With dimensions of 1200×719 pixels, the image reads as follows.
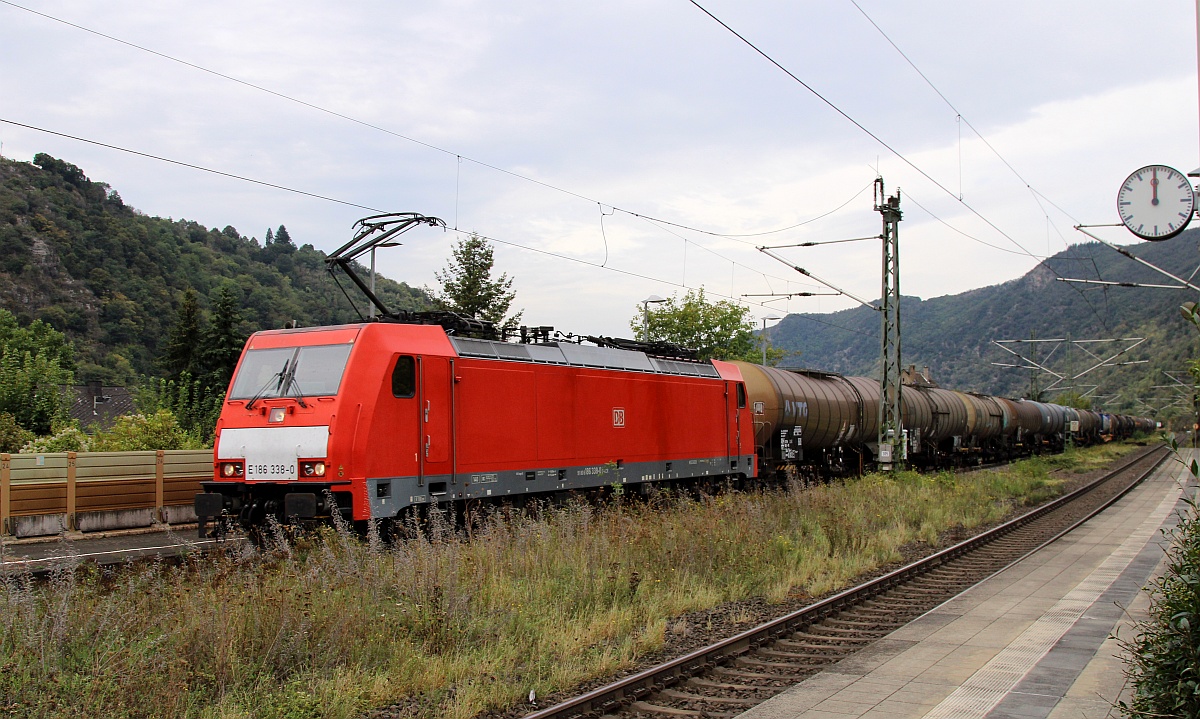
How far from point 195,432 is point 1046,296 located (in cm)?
14183

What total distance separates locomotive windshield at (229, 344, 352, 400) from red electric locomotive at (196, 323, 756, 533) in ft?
0.06

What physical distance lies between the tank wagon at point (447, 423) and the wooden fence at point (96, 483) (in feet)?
14.3

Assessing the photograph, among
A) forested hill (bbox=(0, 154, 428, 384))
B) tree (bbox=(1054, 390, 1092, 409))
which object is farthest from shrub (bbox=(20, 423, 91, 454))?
tree (bbox=(1054, 390, 1092, 409))

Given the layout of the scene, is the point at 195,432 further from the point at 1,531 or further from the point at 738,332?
the point at 738,332

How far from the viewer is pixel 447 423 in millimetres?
12945

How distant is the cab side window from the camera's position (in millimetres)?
Result: 12085

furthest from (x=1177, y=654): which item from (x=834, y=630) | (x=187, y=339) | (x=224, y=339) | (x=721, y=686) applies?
(x=187, y=339)

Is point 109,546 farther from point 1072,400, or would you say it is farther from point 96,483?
point 1072,400

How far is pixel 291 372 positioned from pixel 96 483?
5.84m

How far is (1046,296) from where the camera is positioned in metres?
139

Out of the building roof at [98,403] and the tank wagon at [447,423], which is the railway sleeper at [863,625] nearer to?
the tank wagon at [447,423]

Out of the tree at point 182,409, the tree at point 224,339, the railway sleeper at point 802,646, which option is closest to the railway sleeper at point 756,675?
the railway sleeper at point 802,646

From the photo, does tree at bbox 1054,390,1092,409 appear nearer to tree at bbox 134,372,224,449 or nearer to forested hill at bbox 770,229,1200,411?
forested hill at bbox 770,229,1200,411

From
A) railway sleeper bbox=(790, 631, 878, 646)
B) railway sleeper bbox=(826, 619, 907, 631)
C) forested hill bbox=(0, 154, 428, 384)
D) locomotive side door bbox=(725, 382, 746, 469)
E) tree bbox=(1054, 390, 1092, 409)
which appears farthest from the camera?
tree bbox=(1054, 390, 1092, 409)
